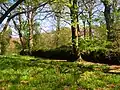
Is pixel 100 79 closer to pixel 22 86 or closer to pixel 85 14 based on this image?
pixel 85 14

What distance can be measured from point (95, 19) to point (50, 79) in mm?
4484

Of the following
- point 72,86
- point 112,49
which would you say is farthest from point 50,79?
point 112,49

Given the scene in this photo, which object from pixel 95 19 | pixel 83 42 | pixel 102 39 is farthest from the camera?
pixel 102 39

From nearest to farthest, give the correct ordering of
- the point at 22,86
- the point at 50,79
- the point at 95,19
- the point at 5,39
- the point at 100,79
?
the point at 22,86
the point at 50,79
the point at 100,79
the point at 95,19
the point at 5,39

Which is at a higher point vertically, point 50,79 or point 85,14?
point 85,14

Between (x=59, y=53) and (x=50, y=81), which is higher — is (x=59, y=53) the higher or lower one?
the higher one

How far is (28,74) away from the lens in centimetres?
1594

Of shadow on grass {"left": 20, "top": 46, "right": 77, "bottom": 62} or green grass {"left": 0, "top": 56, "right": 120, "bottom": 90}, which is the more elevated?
shadow on grass {"left": 20, "top": 46, "right": 77, "bottom": 62}

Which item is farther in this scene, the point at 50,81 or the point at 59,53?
the point at 59,53

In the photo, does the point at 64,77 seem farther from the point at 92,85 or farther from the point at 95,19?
the point at 95,19

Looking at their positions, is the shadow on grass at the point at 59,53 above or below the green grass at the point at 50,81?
above

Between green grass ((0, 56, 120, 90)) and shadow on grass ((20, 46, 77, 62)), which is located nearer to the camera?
green grass ((0, 56, 120, 90))

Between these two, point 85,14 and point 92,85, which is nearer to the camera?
point 92,85

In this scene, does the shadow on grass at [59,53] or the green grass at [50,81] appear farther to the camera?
the shadow on grass at [59,53]
